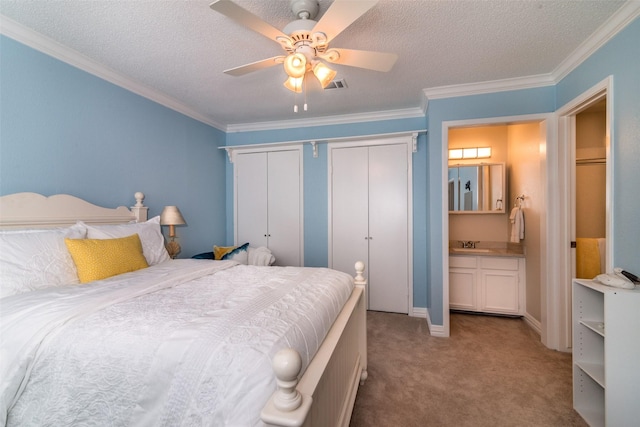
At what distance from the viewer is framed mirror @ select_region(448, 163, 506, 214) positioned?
3.66 m

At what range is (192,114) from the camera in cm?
351

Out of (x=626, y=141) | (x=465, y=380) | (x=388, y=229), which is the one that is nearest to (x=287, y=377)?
(x=465, y=380)

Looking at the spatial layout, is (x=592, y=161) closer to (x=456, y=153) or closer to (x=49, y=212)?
(x=456, y=153)

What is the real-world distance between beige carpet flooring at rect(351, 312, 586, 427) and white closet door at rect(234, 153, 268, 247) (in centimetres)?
205

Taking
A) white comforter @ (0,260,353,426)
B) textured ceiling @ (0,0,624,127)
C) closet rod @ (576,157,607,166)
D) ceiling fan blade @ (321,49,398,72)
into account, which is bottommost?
white comforter @ (0,260,353,426)

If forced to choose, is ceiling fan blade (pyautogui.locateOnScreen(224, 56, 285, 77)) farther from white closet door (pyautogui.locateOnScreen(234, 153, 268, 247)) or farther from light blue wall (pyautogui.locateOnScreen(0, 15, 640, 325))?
white closet door (pyautogui.locateOnScreen(234, 153, 268, 247))

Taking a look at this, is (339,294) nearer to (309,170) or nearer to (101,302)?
(101,302)

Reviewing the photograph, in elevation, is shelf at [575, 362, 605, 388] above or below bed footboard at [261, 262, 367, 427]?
below

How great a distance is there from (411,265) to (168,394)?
3072mm

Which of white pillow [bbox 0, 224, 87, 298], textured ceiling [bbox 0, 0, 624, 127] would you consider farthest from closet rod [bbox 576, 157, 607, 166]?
white pillow [bbox 0, 224, 87, 298]

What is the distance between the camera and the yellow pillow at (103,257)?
5.81 feet

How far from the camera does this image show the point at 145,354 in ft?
3.35

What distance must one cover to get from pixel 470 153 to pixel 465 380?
2.79 meters

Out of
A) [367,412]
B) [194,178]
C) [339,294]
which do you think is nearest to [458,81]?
[339,294]
